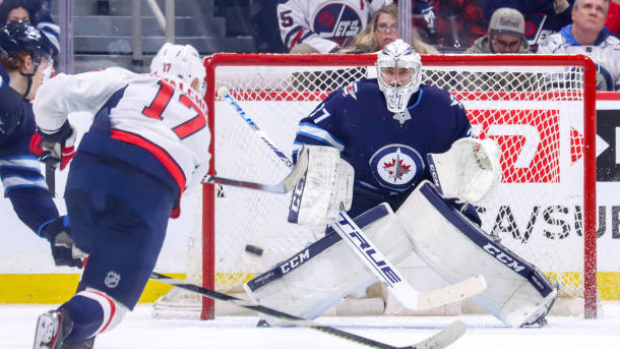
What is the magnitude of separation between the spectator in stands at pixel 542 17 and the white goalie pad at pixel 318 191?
1.38m

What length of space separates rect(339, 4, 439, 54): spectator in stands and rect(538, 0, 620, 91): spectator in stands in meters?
0.61

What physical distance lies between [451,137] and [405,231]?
364mm

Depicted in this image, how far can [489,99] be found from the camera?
4.03m

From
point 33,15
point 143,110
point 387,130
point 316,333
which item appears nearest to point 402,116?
point 387,130

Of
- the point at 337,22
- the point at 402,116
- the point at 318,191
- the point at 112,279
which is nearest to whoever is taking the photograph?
the point at 112,279

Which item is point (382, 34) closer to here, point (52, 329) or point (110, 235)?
point (110, 235)

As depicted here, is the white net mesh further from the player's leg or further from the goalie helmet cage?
the player's leg

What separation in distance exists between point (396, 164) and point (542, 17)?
1.32m

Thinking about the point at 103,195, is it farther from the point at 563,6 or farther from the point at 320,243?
the point at 563,6

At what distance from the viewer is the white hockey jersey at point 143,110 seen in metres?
2.55

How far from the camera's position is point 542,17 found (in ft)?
14.5

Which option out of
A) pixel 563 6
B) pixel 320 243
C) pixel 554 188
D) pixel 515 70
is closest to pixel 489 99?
pixel 515 70

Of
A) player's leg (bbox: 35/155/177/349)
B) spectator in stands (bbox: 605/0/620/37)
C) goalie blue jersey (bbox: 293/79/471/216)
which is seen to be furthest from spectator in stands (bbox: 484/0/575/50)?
player's leg (bbox: 35/155/177/349)

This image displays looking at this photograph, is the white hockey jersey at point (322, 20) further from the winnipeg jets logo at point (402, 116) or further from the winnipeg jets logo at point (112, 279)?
the winnipeg jets logo at point (112, 279)
